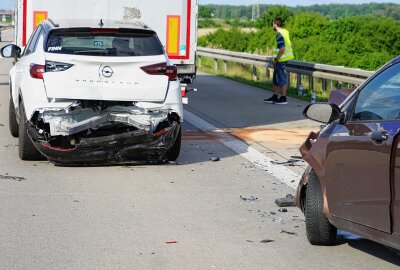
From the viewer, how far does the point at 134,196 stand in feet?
32.5

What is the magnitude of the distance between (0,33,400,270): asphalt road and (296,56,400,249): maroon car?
35 cm

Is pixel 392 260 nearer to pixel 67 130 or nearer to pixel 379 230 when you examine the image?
pixel 379 230

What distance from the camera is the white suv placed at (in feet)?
37.3

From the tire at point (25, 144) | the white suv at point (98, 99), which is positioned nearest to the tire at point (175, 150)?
the white suv at point (98, 99)

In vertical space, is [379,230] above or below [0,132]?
above

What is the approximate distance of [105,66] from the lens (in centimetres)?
1164

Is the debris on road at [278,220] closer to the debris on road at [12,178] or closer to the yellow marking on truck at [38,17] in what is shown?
the debris on road at [12,178]

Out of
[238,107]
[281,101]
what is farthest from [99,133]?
Answer: [281,101]

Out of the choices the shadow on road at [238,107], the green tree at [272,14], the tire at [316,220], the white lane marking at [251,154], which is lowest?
the green tree at [272,14]

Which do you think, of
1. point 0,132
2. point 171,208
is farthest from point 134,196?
point 0,132

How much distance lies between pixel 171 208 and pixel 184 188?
3.86 ft

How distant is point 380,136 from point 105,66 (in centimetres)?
557

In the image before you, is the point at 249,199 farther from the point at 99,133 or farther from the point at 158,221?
the point at 99,133

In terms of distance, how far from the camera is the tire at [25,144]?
38.5 ft
